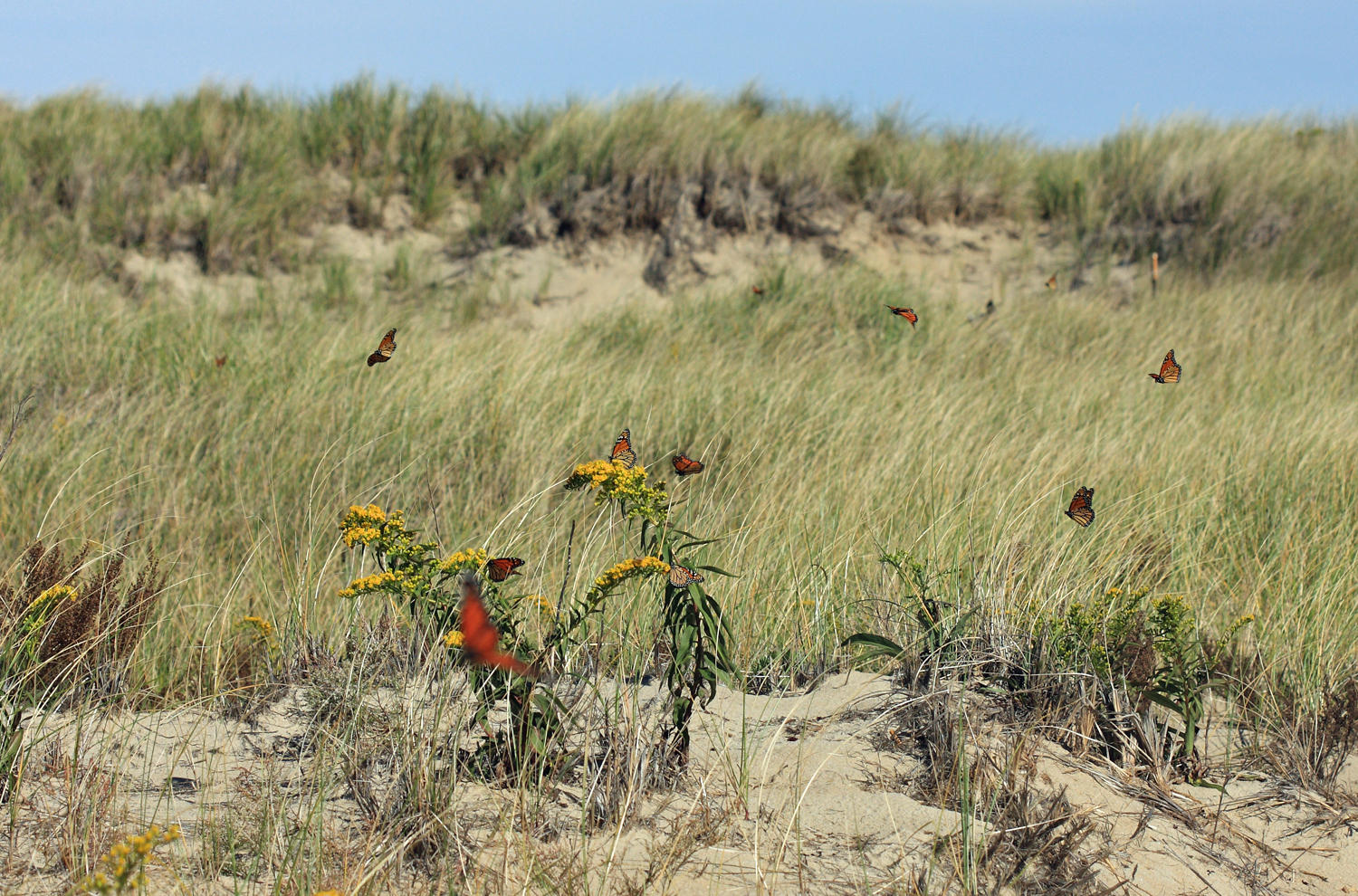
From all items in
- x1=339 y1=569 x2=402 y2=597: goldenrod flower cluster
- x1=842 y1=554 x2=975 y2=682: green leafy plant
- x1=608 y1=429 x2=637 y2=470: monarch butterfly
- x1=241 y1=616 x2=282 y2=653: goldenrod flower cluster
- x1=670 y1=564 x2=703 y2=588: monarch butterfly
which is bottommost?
x1=241 y1=616 x2=282 y2=653: goldenrod flower cluster

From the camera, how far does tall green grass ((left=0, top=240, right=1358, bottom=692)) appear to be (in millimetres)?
3180

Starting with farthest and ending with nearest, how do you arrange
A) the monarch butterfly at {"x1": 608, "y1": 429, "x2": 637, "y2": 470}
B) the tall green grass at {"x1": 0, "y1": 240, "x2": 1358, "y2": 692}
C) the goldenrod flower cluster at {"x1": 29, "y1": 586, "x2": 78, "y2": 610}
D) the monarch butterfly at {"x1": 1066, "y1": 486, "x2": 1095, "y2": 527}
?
1. the tall green grass at {"x1": 0, "y1": 240, "x2": 1358, "y2": 692}
2. the monarch butterfly at {"x1": 1066, "y1": 486, "x2": 1095, "y2": 527}
3. the goldenrod flower cluster at {"x1": 29, "y1": 586, "x2": 78, "y2": 610}
4. the monarch butterfly at {"x1": 608, "y1": 429, "x2": 637, "y2": 470}

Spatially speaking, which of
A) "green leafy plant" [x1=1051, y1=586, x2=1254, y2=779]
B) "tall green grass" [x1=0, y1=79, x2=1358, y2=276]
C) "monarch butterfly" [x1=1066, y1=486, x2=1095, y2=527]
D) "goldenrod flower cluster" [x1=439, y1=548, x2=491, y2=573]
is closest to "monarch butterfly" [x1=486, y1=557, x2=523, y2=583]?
"goldenrod flower cluster" [x1=439, y1=548, x2=491, y2=573]

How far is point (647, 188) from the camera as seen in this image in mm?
9234

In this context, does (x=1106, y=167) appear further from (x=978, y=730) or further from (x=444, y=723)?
(x=444, y=723)

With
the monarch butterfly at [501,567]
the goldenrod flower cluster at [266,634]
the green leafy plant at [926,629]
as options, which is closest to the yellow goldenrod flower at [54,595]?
the goldenrod flower cluster at [266,634]

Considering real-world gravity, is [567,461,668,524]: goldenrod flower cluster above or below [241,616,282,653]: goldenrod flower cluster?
above

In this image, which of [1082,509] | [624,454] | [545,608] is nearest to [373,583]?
[545,608]

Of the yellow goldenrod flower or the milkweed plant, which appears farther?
the yellow goldenrod flower

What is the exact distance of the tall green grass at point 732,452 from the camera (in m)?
3.18

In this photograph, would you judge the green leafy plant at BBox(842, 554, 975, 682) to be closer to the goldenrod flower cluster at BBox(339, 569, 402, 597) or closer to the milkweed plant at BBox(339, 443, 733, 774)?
the milkweed plant at BBox(339, 443, 733, 774)

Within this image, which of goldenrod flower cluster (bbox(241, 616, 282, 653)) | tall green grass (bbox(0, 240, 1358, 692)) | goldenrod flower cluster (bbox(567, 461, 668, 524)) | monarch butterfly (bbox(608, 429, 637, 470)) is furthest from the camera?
tall green grass (bbox(0, 240, 1358, 692))

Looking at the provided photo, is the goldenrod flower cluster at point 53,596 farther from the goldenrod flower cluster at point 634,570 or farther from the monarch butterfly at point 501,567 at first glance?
the goldenrod flower cluster at point 634,570

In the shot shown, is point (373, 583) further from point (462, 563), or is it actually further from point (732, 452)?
point (732, 452)
